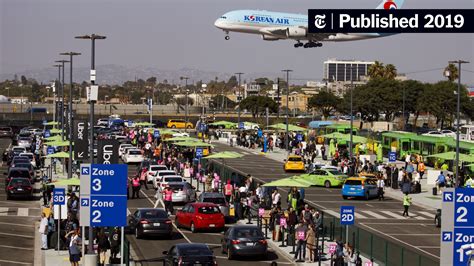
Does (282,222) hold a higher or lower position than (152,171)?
lower

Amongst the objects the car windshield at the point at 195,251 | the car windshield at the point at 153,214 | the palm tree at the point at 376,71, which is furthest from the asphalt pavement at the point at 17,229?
the palm tree at the point at 376,71

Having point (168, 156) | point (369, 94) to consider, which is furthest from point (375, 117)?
point (168, 156)

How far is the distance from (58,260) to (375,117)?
11825 centimetres

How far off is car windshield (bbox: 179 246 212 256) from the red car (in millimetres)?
10228

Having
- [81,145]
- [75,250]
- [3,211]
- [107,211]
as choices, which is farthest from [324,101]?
[107,211]

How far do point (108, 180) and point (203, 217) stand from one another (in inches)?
555

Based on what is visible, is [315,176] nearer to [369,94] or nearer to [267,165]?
[267,165]

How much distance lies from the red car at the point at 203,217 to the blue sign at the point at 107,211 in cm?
1382

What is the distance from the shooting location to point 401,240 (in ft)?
126

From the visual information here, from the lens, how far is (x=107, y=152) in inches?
1289

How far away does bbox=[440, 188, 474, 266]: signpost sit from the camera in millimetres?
14898

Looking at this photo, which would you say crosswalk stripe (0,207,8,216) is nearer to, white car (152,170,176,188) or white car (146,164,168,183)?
white car (152,170,176,188)

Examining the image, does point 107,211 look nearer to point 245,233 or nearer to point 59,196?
point 245,233

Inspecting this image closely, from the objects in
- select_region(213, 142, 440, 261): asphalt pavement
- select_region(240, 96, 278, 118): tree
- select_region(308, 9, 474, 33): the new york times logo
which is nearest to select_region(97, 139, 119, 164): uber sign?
select_region(213, 142, 440, 261): asphalt pavement
